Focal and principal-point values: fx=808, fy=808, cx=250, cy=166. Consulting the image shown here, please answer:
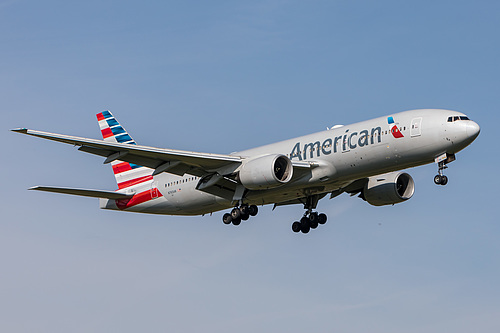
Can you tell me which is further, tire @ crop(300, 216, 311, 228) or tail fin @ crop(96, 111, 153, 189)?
tail fin @ crop(96, 111, 153, 189)

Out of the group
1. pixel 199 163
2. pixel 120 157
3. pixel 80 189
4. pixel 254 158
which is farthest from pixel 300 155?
pixel 80 189

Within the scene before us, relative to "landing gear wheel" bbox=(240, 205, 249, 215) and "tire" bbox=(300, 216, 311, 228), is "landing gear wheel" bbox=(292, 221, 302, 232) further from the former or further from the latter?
"landing gear wheel" bbox=(240, 205, 249, 215)

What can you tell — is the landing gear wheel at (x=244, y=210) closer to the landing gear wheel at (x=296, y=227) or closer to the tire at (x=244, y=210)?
the tire at (x=244, y=210)

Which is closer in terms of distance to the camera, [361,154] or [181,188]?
[361,154]

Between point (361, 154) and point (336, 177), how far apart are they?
1959 mm

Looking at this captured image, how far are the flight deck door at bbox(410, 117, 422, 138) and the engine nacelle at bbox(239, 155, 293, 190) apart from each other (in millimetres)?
6192

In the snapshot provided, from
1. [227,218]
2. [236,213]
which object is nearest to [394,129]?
[236,213]

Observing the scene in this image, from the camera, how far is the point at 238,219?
43.2 meters

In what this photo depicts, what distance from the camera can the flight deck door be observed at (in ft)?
126

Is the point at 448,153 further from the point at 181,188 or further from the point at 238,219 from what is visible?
the point at 181,188

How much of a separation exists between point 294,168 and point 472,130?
346 inches

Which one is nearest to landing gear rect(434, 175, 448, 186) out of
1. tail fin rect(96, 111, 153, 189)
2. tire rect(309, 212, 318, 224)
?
tire rect(309, 212, 318, 224)

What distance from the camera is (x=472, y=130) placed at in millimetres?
37688

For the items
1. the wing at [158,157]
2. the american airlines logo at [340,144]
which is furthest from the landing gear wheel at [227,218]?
the american airlines logo at [340,144]
